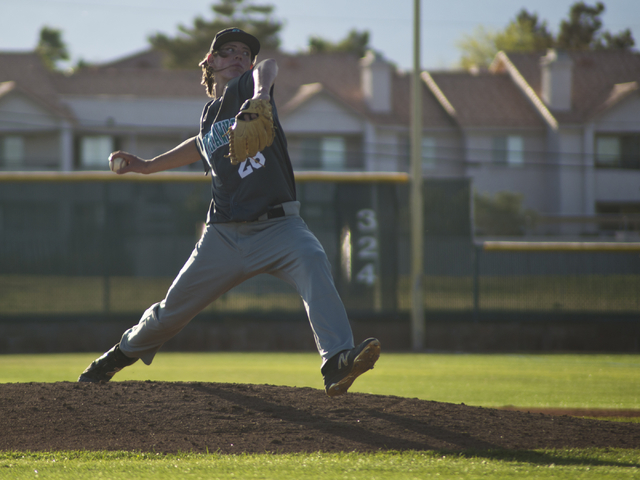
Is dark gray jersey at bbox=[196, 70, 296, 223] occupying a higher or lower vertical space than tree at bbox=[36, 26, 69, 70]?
lower

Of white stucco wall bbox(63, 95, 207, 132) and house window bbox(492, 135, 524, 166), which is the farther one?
house window bbox(492, 135, 524, 166)

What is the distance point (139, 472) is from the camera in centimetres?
374

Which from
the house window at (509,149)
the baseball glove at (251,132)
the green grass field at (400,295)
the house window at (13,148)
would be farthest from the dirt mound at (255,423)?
the house window at (509,149)

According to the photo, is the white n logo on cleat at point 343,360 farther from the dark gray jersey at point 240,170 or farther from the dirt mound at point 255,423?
the dark gray jersey at point 240,170

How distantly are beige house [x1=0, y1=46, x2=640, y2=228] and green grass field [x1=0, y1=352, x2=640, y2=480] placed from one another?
24078 millimetres

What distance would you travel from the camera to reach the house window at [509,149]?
121 ft

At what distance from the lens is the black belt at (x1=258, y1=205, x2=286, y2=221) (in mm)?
4312

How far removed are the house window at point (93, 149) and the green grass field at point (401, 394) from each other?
2454 cm

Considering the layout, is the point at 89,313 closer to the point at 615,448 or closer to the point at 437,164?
the point at 615,448

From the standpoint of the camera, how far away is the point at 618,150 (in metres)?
36.0

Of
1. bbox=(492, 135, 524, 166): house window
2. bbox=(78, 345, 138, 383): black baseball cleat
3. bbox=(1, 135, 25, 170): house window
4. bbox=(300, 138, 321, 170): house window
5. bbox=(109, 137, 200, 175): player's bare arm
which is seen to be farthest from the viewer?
bbox=(492, 135, 524, 166): house window

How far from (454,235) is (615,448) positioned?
920 centimetres

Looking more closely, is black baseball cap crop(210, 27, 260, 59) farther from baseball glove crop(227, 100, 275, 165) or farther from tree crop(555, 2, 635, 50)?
tree crop(555, 2, 635, 50)

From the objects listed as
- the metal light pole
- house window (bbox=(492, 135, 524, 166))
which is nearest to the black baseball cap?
the metal light pole
